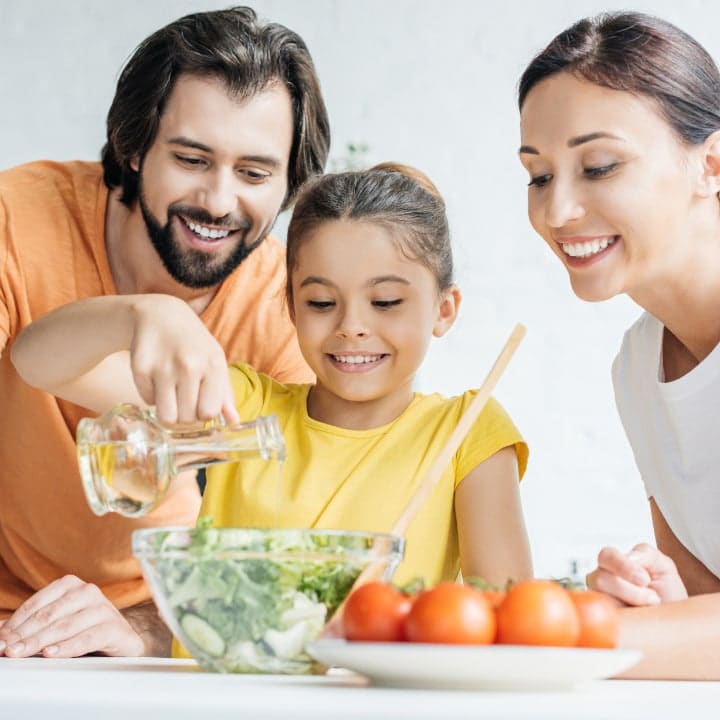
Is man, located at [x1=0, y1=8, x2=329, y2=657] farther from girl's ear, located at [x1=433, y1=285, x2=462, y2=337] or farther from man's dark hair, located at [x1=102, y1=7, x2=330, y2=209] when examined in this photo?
girl's ear, located at [x1=433, y1=285, x2=462, y2=337]

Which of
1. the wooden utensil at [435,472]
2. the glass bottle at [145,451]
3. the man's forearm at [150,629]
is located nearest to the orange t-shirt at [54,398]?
the man's forearm at [150,629]

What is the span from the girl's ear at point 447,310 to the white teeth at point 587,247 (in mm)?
252

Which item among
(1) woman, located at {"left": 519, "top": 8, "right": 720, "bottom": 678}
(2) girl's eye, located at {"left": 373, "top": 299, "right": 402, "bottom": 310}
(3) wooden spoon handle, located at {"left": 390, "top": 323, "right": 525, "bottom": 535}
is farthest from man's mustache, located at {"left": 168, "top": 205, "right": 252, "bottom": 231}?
(3) wooden spoon handle, located at {"left": 390, "top": 323, "right": 525, "bottom": 535}

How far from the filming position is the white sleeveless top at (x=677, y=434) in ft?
5.21

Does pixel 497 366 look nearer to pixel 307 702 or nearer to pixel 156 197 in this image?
pixel 307 702

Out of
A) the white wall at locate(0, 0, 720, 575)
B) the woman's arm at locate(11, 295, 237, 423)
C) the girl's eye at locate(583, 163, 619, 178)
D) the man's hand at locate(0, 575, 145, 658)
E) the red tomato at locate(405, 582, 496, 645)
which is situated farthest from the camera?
the white wall at locate(0, 0, 720, 575)

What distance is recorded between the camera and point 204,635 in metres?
0.85

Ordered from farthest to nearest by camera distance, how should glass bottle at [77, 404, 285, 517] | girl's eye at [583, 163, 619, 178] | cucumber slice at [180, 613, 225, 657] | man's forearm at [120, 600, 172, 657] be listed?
man's forearm at [120, 600, 172, 657], girl's eye at [583, 163, 619, 178], glass bottle at [77, 404, 285, 517], cucumber slice at [180, 613, 225, 657]

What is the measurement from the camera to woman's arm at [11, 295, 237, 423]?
1.09 metres

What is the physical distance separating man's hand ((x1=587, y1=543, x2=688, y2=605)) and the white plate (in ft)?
1.00

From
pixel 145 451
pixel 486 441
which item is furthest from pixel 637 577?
pixel 486 441

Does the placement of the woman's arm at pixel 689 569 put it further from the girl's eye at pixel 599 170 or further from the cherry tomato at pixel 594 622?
the cherry tomato at pixel 594 622

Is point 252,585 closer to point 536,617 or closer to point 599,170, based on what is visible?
point 536,617

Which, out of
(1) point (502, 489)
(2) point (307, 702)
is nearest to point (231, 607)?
(2) point (307, 702)
